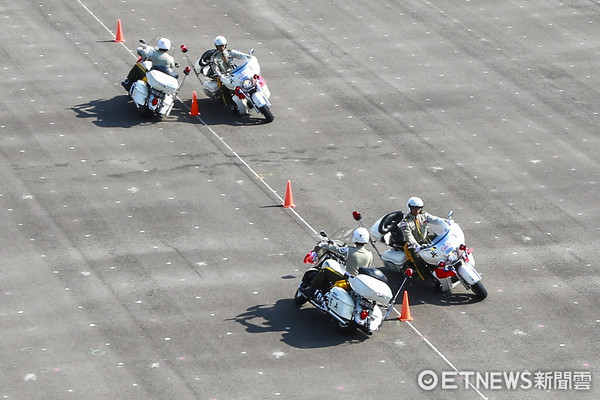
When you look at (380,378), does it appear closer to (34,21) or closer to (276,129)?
(276,129)

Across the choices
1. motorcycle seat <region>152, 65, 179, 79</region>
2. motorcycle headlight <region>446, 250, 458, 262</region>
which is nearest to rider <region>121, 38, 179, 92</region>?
motorcycle seat <region>152, 65, 179, 79</region>

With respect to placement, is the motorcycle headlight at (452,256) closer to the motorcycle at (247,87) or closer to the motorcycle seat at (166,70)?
the motorcycle at (247,87)

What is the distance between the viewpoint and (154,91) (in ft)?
91.4

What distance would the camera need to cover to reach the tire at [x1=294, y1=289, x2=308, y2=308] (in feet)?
66.9

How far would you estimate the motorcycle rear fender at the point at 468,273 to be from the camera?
20.8 metres

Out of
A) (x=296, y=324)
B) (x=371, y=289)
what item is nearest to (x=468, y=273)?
(x=371, y=289)

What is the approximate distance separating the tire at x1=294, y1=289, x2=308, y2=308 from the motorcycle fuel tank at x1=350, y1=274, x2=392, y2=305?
123 centimetres

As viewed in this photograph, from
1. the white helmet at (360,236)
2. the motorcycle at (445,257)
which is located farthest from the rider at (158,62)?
the white helmet at (360,236)

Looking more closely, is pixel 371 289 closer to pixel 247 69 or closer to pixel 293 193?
pixel 293 193

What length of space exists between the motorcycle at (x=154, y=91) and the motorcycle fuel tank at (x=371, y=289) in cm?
1000

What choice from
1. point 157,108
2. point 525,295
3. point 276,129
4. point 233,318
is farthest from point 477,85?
point 233,318

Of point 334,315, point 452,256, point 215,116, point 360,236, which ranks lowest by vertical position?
point 215,116

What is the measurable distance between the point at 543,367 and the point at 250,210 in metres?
7.60

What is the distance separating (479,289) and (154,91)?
1043cm
